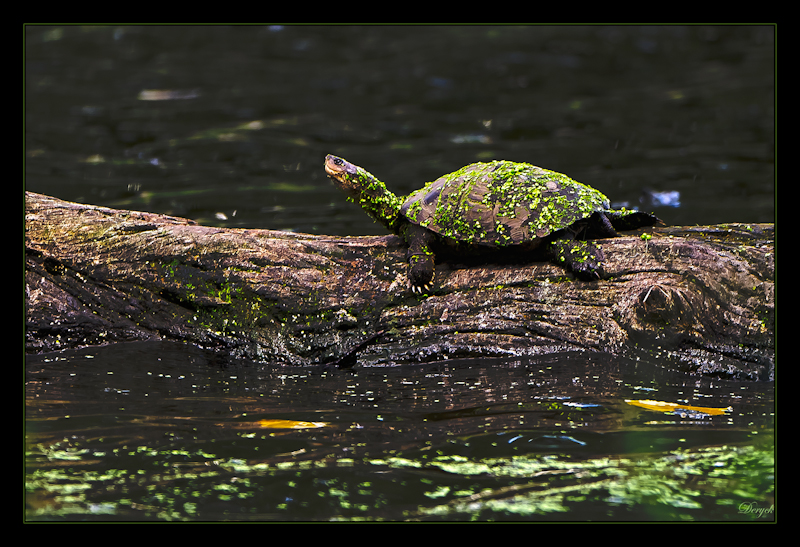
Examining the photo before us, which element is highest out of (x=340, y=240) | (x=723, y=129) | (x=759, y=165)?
(x=723, y=129)

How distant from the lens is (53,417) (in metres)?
4.09

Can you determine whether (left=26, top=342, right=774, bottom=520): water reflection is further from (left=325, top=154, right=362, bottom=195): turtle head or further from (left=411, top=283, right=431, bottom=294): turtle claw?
(left=325, top=154, right=362, bottom=195): turtle head

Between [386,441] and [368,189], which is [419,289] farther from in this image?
[386,441]

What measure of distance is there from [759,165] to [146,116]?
1116cm

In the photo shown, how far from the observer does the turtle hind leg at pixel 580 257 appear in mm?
5012

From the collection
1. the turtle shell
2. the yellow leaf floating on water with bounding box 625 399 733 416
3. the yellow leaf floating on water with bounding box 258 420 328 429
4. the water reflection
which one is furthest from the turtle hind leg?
the yellow leaf floating on water with bounding box 258 420 328 429

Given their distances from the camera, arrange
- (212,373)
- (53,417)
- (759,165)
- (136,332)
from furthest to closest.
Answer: (759,165) → (136,332) → (212,373) → (53,417)

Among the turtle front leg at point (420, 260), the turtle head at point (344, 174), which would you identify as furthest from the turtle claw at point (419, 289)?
the turtle head at point (344, 174)

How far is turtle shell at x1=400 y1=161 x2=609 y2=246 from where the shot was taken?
5094 millimetres

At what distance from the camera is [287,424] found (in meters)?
4.03

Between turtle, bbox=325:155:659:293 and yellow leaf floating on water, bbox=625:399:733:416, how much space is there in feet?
3.60
